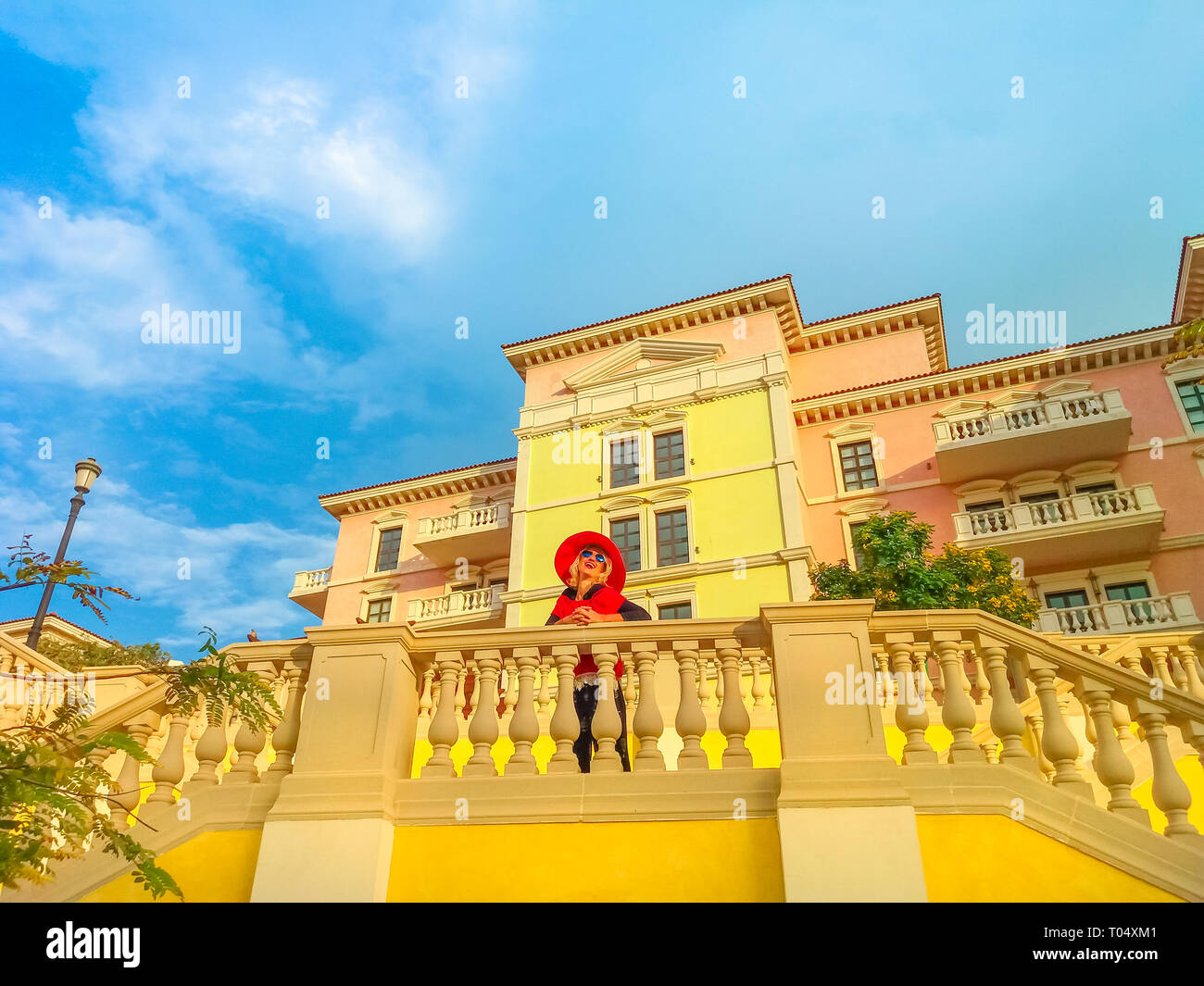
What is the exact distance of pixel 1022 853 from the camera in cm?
430

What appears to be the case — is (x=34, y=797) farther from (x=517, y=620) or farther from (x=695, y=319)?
(x=695, y=319)

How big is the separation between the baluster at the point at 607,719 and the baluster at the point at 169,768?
8.40 feet

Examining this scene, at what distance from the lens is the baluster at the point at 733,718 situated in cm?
486

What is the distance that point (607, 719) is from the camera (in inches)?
199

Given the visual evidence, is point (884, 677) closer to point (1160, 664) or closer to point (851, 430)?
point (1160, 664)

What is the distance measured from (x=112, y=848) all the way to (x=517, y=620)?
22306 mm

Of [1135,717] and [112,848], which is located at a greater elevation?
[1135,717]

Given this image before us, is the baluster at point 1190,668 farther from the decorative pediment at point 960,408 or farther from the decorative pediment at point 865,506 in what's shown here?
the decorative pediment at point 960,408

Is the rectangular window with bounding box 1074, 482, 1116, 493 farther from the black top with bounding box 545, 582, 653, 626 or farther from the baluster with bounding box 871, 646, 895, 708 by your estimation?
the black top with bounding box 545, 582, 653, 626

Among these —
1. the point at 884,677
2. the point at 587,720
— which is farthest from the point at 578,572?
the point at 884,677

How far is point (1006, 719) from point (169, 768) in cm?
503

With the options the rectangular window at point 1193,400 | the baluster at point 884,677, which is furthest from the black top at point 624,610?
the rectangular window at point 1193,400

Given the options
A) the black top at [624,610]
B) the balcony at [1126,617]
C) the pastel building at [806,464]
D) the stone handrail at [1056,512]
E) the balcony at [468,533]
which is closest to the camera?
the black top at [624,610]
